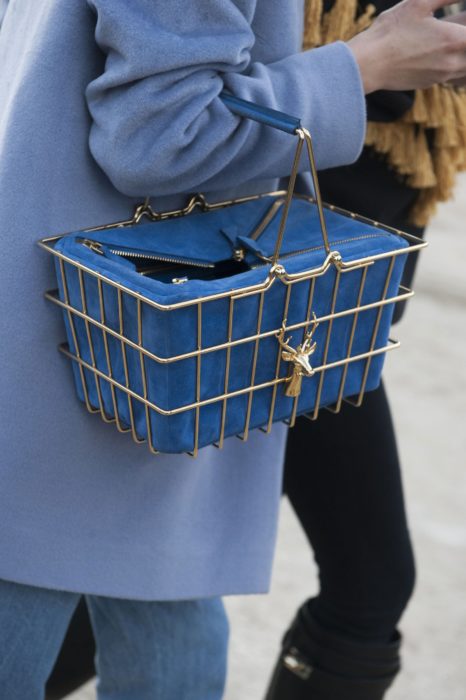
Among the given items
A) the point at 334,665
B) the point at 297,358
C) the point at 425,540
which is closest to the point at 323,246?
the point at 297,358

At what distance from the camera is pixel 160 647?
135 centimetres

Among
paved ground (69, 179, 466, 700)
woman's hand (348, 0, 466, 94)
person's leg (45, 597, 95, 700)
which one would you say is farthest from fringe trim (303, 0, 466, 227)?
paved ground (69, 179, 466, 700)

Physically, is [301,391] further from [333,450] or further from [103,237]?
[333,450]

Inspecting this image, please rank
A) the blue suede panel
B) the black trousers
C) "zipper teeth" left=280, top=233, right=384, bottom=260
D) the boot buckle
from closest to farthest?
the blue suede panel, "zipper teeth" left=280, top=233, right=384, bottom=260, the black trousers, the boot buckle

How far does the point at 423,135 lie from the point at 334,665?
71cm

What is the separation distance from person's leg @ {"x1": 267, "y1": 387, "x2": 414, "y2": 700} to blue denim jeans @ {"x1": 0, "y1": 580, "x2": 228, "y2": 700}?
18 centimetres

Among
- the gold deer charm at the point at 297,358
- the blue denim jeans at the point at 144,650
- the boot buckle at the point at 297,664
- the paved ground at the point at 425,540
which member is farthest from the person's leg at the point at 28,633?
the paved ground at the point at 425,540

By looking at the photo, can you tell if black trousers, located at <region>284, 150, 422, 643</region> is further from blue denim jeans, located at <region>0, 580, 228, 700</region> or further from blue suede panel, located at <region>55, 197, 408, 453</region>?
blue suede panel, located at <region>55, 197, 408, 453</region>

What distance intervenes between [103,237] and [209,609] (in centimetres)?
53

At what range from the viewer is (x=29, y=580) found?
116 cm

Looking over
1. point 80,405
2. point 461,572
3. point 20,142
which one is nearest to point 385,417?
point 80,405

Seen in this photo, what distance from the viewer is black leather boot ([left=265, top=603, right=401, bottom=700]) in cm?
153

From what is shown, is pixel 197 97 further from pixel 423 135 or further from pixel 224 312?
pixel 423 135

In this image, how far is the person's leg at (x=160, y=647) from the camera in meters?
1.34
